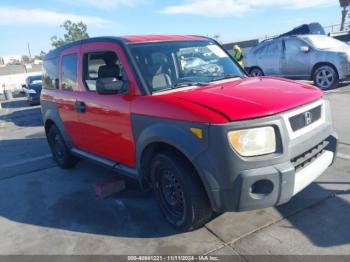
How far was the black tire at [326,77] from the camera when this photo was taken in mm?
10469

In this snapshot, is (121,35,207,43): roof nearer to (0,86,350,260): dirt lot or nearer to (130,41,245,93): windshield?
(130,41,245,93): windshield

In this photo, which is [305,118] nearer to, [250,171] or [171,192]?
[250,171]

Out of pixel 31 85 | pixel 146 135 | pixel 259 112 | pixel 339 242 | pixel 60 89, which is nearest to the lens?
pixel 259 112

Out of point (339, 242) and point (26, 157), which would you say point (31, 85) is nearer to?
point (26, 157)

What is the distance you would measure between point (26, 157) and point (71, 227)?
3694mm

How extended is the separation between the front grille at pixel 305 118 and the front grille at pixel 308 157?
267mm

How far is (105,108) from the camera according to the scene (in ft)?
13.3

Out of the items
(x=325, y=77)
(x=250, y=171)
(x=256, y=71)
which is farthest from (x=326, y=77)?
(x=250, y=171)

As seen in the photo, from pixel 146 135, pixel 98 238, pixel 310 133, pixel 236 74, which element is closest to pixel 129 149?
pixel 146 135

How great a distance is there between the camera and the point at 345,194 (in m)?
3.87

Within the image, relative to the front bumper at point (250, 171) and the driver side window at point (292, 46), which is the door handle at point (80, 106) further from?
the driver side window at point (292, 46)

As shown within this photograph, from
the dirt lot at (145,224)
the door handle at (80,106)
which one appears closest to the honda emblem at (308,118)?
the dirt lot at (145,224)

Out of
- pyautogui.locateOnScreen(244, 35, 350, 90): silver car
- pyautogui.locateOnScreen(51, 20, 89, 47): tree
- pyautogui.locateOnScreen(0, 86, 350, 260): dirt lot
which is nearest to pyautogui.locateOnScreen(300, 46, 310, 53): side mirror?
pyautogui.locateOnScreen(244, 35, 350, 90): silver car

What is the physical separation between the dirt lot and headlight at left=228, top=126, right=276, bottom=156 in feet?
2.95
